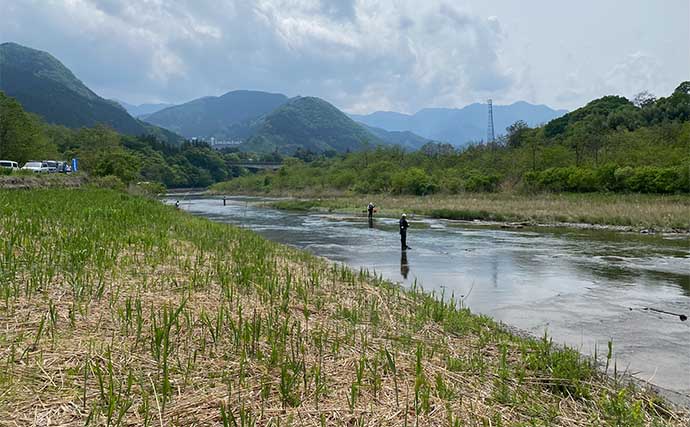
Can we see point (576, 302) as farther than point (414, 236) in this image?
No

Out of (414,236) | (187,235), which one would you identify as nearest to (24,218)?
(187,235)

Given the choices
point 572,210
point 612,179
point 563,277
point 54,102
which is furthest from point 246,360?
point 54,102

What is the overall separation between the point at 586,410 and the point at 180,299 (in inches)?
188

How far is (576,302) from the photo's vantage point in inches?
467

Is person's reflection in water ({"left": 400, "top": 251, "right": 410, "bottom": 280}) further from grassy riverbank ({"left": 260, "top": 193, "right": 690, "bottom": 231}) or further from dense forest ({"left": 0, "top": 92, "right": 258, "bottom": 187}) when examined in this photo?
dense forest ({"left": 0, "top": 92, "right": 258, "bottom": 187})

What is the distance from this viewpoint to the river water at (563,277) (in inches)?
336

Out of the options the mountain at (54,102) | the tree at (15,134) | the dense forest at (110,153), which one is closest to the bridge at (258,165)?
the dense forest at (110,153)

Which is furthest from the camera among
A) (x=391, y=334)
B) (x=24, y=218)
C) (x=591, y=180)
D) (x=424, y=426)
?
(x=591, y=180)

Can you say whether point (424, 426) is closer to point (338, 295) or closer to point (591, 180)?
point (338, 295)

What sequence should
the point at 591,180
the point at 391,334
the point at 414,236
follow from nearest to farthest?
the point at 391,334 < the point at 414,236 < the point at 591,180

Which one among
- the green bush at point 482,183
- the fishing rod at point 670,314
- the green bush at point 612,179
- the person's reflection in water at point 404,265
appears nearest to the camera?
the fishing rod at point 670,314

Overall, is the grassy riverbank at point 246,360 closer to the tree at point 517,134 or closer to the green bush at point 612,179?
the green bush at point 612,179

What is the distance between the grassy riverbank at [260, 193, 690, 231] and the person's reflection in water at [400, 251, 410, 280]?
1832 centimetres

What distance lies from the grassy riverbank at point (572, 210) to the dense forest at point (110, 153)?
23.6m
